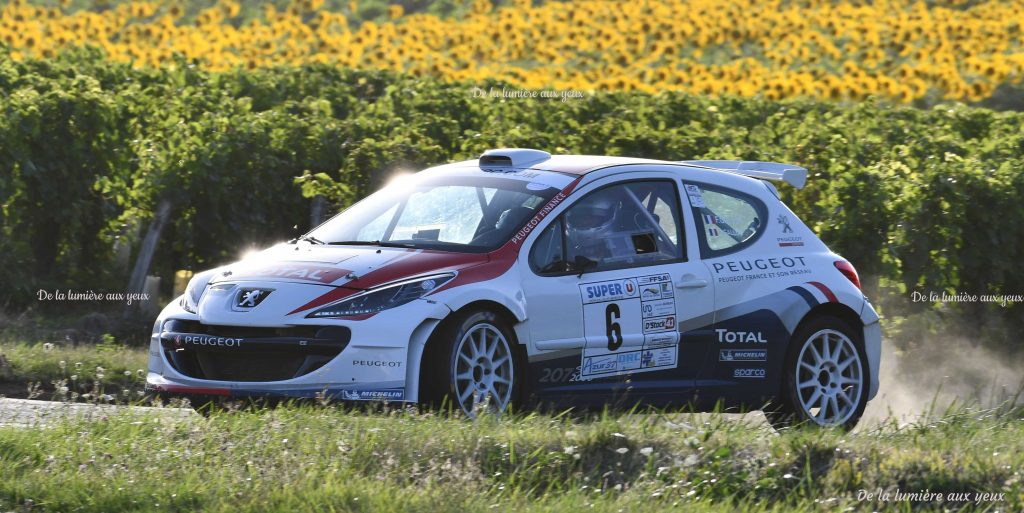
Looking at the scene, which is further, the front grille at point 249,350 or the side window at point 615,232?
the side window at point 615,232

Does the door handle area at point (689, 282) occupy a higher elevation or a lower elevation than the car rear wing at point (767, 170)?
lower

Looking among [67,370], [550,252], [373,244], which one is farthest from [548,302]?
[67,370]

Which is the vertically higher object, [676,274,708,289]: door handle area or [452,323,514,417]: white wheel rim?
[676,274,708,289]: door handle area

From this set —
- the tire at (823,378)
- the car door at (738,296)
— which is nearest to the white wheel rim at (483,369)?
the car door at (738,296)

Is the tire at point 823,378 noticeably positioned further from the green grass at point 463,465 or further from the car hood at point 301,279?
the car hood at point 301,279

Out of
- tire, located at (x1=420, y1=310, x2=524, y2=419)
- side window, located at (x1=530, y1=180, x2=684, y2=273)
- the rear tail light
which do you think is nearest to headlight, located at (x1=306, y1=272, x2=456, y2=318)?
tire, located at (x1=420, y1=310, x2=524, y2=419)

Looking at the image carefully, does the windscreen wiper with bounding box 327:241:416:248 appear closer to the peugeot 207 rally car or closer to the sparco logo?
the peugeot 207 rally car

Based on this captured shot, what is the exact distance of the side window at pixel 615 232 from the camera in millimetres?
8664

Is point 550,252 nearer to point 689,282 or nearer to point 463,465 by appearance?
point 689,282

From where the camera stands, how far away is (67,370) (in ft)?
34.2

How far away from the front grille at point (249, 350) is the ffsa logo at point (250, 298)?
12 centimetres

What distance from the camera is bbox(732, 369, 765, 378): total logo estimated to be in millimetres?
9219

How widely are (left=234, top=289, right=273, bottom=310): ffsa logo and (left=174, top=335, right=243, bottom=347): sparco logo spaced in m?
0.18

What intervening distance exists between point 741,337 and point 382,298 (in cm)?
230
